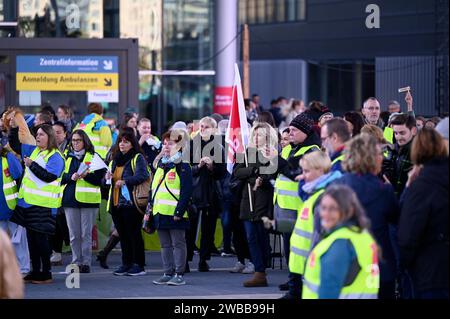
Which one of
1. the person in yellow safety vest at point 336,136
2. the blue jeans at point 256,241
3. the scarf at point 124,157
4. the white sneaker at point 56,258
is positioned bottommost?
the white sneaker at point 56,258

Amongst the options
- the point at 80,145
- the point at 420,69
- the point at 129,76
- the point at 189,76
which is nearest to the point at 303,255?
the point at 80,145

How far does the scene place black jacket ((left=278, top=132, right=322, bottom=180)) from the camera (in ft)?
38.0

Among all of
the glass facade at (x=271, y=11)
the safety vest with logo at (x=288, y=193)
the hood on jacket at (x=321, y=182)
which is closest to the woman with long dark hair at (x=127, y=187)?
the safety vest with logo at (x=288, y=193)

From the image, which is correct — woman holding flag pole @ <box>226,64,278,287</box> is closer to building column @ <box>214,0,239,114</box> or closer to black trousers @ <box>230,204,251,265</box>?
black trousers @ <box>230,204,251,265</box>

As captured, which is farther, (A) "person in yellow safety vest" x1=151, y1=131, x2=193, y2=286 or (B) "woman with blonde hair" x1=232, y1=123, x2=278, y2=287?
(A) "person in yellow safety vest" x1=151, y1=131, x2=193, y2=286

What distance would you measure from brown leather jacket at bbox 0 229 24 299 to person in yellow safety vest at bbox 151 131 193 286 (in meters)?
6.49

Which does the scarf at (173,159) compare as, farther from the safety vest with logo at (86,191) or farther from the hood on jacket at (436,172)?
the hood on jacket at (436,172)

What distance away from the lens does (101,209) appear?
16.4 m

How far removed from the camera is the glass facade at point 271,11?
137ft

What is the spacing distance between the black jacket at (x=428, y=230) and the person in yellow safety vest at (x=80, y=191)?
20.9 ft

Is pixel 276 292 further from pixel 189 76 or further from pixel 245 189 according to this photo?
pixel 189 76

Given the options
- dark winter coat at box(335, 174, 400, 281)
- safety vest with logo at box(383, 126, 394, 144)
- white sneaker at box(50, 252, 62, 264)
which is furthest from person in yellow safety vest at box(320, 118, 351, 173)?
white sneaker at box(50, 252, 62, 264)
